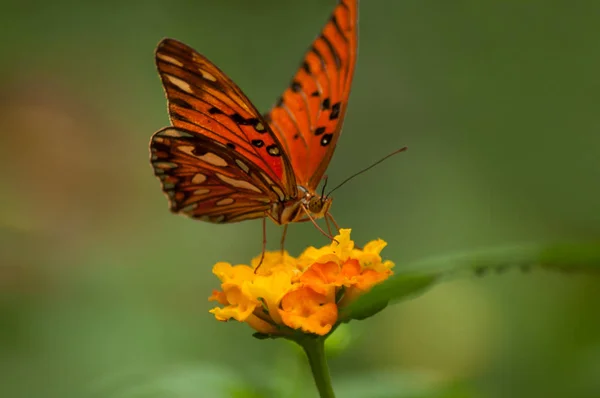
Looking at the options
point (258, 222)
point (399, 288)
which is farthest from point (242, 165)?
point (258, 222)

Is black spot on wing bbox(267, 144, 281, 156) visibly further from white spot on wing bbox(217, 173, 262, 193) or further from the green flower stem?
the green flower stem

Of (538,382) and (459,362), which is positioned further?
(459,362)

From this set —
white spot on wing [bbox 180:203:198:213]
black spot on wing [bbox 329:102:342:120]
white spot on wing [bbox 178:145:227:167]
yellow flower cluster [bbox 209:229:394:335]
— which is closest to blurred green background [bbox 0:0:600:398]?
white spot on wing [bbox 180:203:198:213]

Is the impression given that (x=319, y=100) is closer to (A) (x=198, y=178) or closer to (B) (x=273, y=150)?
(B) (x=273, y=150)

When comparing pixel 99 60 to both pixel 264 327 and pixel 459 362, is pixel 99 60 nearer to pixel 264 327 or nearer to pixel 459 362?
pixel 459 362

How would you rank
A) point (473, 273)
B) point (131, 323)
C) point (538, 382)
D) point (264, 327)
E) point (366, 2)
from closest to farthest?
point (473, 273) < point (538, 382) < point (264, 327) < point (131, 323) < point (366, 2)

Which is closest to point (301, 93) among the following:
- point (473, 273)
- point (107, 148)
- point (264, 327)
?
point (264, 327)

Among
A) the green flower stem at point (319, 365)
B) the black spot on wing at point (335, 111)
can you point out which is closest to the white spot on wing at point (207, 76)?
the black spot on wing at point (335, 111)
